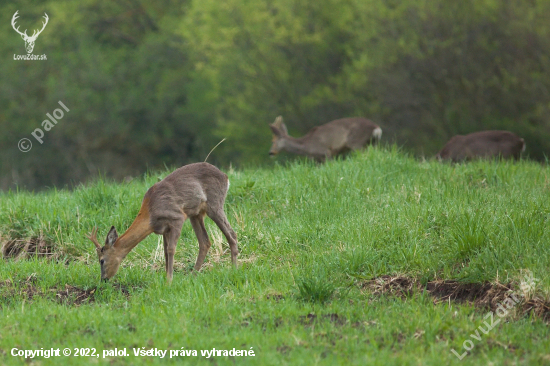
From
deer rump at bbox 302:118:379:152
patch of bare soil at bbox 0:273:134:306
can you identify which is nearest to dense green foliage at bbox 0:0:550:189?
deer rump at bbox 302:118:379:152

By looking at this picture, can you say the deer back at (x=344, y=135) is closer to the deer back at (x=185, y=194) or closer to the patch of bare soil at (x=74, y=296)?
the deer back at (x=185, y=194)

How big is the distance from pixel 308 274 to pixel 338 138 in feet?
30.9

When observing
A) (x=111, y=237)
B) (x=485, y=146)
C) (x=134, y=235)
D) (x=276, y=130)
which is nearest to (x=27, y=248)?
(x=111, y=237)

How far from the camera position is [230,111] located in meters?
32.3

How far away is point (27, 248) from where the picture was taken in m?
8.77

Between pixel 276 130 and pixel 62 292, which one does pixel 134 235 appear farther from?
pixel 276 130

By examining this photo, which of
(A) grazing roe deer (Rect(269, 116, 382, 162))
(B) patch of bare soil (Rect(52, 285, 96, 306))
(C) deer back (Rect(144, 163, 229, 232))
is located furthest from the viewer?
(A) grazing roe deer (Rect(269, 116, 382, 162))

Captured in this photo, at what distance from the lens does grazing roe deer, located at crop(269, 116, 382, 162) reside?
15.5 meters

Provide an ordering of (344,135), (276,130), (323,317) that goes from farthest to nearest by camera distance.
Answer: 1. (276,130)
2. (344,135)
3. (323,317)

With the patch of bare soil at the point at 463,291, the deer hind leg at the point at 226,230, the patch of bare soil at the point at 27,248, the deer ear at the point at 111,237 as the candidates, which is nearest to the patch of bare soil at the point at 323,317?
the patch of bare soil at the point at 463,291

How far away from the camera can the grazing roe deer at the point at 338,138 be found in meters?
15.5

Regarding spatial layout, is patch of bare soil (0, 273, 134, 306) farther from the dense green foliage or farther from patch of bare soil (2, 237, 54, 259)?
the dense green foliage

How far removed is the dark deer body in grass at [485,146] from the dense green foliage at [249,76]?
657cm

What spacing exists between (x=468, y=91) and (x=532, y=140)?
2654 mm
